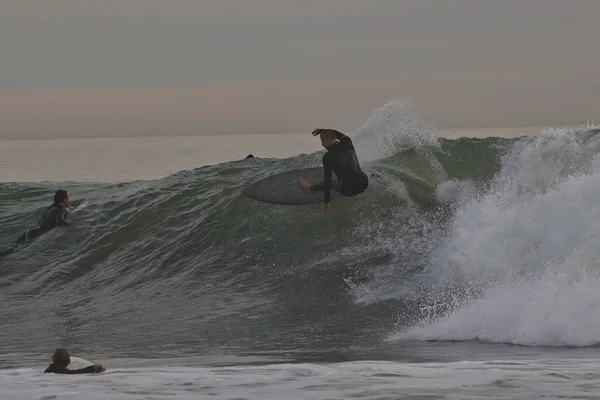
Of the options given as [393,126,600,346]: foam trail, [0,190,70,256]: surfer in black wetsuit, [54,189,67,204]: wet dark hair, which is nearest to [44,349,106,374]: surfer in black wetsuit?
[393,126,600,346]: foam trail

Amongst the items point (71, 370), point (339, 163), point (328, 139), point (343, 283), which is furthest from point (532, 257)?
point (71, 370)

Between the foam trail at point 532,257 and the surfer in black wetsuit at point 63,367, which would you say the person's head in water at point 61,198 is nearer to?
the foam trail at point 532,257

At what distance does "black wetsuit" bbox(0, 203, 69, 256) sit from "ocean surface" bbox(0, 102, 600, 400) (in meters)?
0.26

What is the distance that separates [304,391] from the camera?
625cm

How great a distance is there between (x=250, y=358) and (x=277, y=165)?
1110 cm

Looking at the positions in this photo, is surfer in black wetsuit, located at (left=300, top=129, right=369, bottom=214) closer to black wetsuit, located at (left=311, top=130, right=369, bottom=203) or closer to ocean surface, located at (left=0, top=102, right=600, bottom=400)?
black wetsuit, located at (left=311, top=130, right=369, bottom=203)

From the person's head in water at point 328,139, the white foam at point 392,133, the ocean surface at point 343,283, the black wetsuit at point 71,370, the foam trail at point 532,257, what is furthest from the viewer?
the white foam at point 392,133

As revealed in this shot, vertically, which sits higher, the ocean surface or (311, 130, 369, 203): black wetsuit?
(311, 130, 369, 203): black wetsuit

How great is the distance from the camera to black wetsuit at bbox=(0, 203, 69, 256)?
16781 mm

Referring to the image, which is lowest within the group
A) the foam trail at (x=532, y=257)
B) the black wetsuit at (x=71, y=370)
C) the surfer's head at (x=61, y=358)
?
the black wetsuit at (x=71, y=370)

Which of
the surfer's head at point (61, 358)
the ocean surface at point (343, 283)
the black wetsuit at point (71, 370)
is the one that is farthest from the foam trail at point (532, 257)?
the surfer's head at point (61, 358)

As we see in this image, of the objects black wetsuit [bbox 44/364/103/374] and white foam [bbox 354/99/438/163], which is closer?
black wetsuit [bbox 44/364/103/374]

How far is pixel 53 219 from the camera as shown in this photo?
1709 centimetres

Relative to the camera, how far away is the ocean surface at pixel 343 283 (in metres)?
6.88
